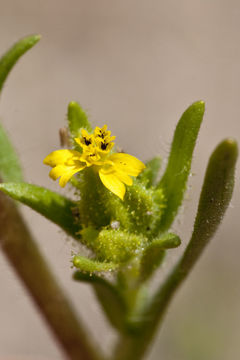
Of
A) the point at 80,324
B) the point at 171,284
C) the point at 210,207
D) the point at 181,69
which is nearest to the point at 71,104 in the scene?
the point at 210,207

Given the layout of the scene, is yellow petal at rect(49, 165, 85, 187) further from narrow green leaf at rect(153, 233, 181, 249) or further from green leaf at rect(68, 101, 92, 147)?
narrow green leaf at rect(153, 233, 181, 249)

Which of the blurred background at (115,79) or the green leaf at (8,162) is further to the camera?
the blurred background at (115,79)

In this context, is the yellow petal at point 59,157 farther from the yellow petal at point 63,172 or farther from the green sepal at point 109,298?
the green sepal at point 109,298

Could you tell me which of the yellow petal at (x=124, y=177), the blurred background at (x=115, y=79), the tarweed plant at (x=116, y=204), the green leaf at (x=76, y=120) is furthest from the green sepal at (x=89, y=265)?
the blurred background at (x=115, y=79)

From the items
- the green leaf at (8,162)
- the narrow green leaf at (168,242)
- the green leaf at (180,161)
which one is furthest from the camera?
the green leaf at (8,162)

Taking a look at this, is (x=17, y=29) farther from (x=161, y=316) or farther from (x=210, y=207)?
(x=210, y=207)

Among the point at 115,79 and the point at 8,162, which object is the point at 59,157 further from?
the point at 115,79

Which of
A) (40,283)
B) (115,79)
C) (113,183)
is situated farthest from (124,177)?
(115,79)
